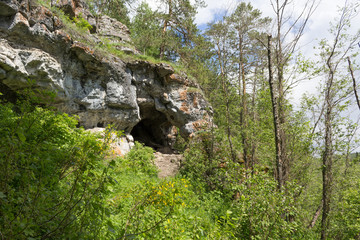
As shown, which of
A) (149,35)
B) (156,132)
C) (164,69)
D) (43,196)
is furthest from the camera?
(156,132)

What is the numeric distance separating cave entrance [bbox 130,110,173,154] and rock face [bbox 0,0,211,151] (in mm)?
92

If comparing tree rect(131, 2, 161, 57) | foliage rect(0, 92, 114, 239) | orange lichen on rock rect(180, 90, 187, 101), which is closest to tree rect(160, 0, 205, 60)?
tree rect(131, 2, 161, 57)

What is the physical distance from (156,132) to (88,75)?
27.8 ft

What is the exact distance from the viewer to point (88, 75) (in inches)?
383

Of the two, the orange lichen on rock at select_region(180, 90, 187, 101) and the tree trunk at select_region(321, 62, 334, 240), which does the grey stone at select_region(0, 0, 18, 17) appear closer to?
the orange lichen on rock at select_region(180, 90, 187, 101)

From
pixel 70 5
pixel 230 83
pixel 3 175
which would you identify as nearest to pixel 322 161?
pixel 230 83

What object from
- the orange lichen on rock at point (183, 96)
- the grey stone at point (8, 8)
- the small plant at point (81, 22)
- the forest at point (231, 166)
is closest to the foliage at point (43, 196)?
the forest at point (231, 166)

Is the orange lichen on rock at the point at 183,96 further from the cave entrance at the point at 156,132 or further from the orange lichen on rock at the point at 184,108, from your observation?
the cave entrance at the point at 156,132

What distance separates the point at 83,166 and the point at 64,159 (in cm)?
67

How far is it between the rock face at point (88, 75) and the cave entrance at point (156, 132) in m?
0.09

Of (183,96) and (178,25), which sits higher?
(178,25)

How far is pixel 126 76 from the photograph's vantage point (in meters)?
10.9

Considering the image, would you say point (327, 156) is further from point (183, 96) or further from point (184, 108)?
point (183, 96)

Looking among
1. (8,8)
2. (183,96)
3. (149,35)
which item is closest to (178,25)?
(149,35)
